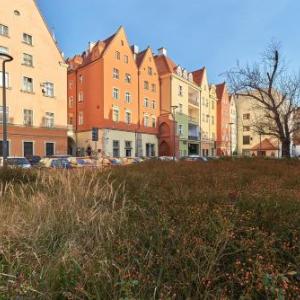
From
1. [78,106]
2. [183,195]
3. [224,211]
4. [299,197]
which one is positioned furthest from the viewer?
[78,106]

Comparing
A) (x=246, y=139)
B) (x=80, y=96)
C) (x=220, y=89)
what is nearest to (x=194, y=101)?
(x=220, y=89)

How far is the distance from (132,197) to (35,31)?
34259 mm

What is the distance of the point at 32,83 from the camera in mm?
32062

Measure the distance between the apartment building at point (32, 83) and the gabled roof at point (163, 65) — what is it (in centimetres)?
1880

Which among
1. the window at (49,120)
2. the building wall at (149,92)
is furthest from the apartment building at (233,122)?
the window at (49,120)

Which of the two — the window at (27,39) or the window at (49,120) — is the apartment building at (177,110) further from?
the window at (27,39)

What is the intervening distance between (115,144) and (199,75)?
2969cm

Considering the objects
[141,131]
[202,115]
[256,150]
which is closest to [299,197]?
[141,131]

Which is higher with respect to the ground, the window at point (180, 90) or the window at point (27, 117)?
the window at point (180, 90)

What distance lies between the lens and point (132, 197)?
4.92 metres

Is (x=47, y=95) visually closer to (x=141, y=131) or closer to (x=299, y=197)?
(x=141, y=131)

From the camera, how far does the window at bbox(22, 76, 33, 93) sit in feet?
103

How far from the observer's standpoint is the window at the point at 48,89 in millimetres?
33375

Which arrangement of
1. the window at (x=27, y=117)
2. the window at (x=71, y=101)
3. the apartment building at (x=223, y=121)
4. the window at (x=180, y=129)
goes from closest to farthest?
the window at (x=27, y=117) → the window at (x=71, y=101) → the window at (x=180, y=129) → the apartment building at (x=223, y=121)
